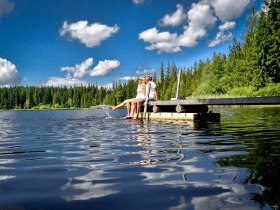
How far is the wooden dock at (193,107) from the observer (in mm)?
12977

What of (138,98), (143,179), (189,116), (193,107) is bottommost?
(143,179)

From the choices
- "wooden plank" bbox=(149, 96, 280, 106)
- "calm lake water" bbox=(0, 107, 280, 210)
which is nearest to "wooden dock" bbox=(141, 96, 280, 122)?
"wooden plank" bbox=(149, 96, 280, 106)

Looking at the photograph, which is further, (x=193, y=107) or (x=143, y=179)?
(x=193, y=107)

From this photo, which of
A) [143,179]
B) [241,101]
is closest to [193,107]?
[241,101]

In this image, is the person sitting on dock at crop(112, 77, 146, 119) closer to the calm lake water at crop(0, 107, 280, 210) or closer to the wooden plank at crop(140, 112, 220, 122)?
the wooden plank at crop(140, 112, 220, 122)

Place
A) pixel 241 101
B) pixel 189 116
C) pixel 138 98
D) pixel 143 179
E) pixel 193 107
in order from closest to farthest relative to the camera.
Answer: pixel 143 179
pixel 241 101
pixel 189 116
pixel 193 107
pixel 138 98

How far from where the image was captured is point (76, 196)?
2.99 m

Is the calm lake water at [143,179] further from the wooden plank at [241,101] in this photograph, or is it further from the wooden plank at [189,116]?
the wooden plank at [189,116]

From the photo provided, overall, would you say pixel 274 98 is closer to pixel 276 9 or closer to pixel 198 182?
pixel 198 182

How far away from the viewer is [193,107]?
55.2ft

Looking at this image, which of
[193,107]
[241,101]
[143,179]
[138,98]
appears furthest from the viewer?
[138,98]

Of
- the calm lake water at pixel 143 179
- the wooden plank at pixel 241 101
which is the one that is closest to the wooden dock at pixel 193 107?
the wooden plank at pixel 241 101

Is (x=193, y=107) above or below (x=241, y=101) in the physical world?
below

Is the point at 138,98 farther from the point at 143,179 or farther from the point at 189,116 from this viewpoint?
the point at 143,179
